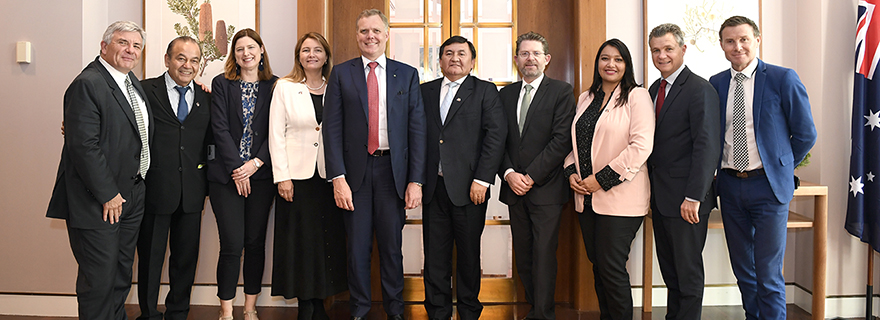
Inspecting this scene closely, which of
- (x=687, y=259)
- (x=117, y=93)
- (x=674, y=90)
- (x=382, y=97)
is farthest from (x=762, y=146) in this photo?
(x=117, y=93)

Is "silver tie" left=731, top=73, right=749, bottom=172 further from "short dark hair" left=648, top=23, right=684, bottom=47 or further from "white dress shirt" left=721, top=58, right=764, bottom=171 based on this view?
"short dark hair" left=648, top=23, right=684, bottom=47

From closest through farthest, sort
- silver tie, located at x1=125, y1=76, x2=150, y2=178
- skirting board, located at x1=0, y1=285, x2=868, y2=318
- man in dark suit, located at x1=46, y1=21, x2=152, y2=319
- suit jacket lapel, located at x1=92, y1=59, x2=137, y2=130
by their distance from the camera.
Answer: man in dark suit, located at x1=46, y1=21, x2=152, y2=319 < suit jacket lapel, located at x1=92, y1=59, x2=137, y2=130 < silver tie, located at x1=125, y1=76, x2=150, y2=178 < skirting board, located at x1=0, y1=285, x2=868, y2=318

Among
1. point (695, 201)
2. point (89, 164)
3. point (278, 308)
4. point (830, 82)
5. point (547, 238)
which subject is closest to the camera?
point (89, 164)

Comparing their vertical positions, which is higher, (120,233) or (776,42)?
(776,42)

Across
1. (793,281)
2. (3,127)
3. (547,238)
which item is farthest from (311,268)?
(793,281)

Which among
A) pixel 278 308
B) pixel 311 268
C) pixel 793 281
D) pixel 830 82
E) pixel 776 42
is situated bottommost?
pixel 278 308

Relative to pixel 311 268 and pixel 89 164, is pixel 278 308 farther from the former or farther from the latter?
pixel 89 164

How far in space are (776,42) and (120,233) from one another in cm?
405

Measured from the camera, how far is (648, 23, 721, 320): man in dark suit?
7.24ft

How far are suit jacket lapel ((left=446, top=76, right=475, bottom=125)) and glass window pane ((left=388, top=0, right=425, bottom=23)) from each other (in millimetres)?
897

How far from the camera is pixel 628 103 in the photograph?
235 centimetres

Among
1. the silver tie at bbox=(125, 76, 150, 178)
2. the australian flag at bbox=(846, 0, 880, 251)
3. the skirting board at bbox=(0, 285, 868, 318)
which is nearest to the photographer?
the silver tie at bbox=(125, 76, 150, 178)

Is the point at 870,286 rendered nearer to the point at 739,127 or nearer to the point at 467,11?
the point at 739,127

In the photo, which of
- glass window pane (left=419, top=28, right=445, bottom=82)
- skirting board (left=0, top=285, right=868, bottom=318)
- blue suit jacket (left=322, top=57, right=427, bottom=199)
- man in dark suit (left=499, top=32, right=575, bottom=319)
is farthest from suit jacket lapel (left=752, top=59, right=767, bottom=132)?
glass window pane (left=419, top=28, right=445, bottom=82)
